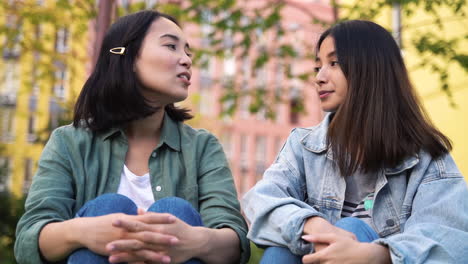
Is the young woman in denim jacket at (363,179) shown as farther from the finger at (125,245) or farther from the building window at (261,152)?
the building window at (261,152)

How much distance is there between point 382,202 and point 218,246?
0.71 meters

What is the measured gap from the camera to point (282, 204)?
103 inches

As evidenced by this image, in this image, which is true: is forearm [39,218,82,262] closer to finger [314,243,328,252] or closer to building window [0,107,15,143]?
finger [314,243,328,252]

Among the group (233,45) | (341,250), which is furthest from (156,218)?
(233,45)

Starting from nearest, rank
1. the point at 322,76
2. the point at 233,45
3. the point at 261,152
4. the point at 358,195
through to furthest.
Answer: the point at 358,195 < the point at 322,76 < the point at 233,45 < the point at 261,152

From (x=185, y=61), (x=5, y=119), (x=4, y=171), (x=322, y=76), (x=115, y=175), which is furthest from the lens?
(x=5, y=119)

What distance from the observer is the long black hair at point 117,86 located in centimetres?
317

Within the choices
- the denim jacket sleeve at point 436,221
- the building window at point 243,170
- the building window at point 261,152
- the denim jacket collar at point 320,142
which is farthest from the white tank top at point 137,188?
the building window at point 261,152

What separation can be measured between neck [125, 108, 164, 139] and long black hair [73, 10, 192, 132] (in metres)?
0.07

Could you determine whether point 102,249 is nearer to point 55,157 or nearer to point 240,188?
point 55,157

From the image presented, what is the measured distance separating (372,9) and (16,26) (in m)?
5.16

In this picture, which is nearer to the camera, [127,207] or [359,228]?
[359,228]

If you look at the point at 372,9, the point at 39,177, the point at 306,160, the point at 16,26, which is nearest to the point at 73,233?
the point at 39,177

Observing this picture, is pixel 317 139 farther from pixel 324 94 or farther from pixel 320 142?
pixel 324 94
